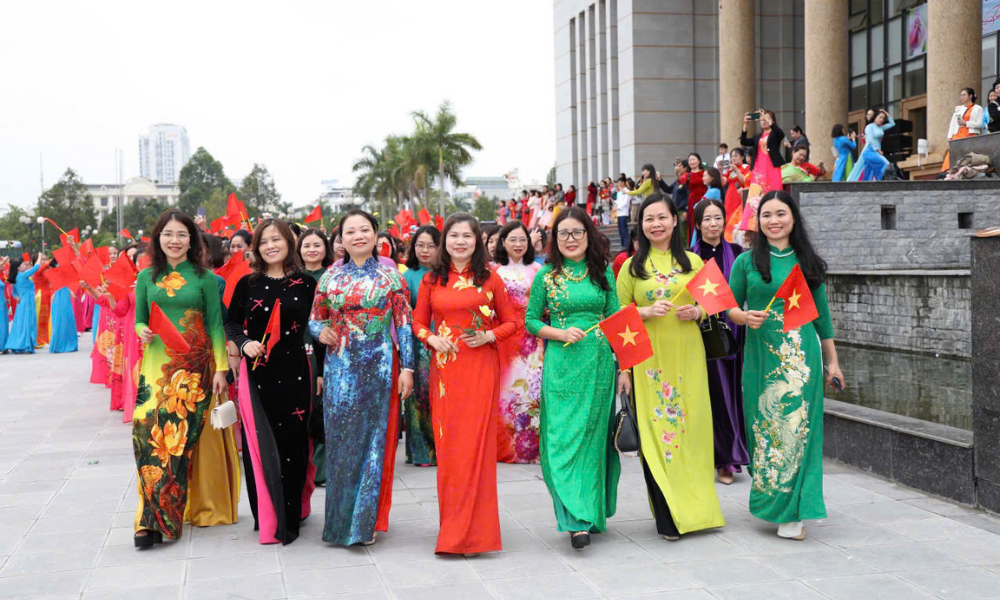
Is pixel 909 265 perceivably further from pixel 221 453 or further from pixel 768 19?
pixel 768 19

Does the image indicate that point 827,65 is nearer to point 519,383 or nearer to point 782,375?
point 519,383

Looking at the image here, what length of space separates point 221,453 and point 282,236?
1.38 metres

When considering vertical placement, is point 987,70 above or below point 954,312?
above

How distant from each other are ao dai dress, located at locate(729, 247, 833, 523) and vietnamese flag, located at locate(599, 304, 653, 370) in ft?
2.47

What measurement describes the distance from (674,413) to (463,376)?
118cm

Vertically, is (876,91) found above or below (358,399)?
above

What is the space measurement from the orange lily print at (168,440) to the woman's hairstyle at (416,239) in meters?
2.76

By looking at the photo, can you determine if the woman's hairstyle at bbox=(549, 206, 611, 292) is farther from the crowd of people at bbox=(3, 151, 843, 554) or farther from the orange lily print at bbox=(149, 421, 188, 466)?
the orange lily print at bbox=(149, 421, 188, 466)

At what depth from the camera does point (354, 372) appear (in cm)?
502

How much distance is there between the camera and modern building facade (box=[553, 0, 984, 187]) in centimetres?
1972

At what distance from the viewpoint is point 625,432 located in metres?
4.87

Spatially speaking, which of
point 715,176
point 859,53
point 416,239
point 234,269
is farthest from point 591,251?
point 859,53

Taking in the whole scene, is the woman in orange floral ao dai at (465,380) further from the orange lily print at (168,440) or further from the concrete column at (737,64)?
the concrete column at (737,64)

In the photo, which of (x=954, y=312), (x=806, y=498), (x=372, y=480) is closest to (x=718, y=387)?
(x=806, y=498)
